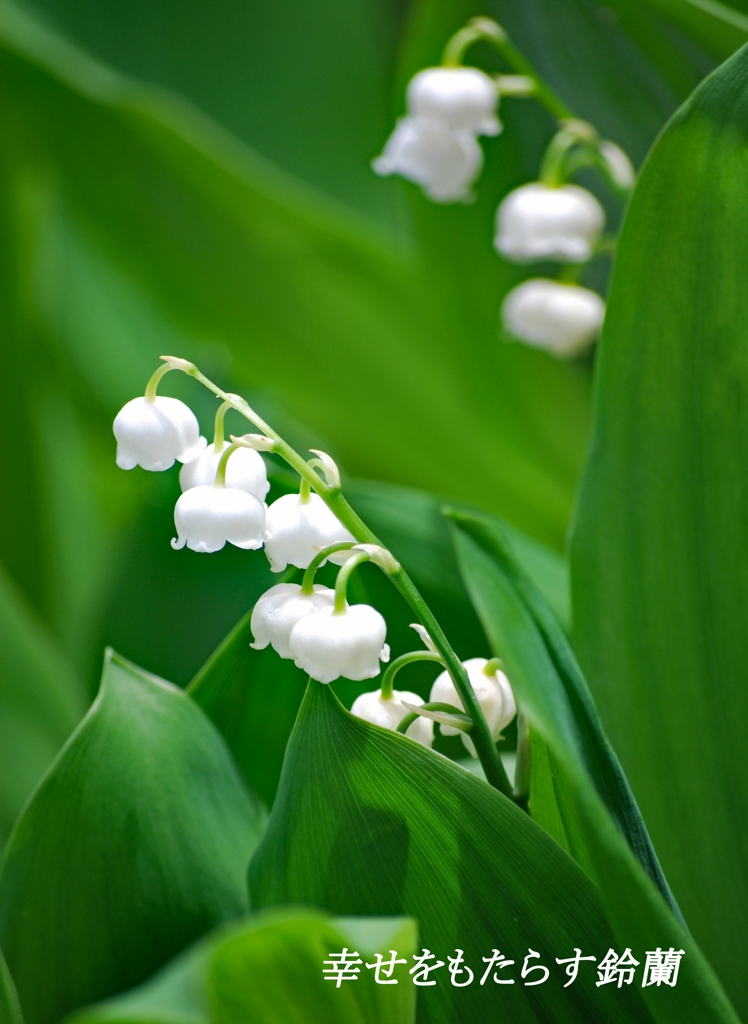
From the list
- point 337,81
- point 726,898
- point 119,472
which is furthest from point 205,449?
point 337,81

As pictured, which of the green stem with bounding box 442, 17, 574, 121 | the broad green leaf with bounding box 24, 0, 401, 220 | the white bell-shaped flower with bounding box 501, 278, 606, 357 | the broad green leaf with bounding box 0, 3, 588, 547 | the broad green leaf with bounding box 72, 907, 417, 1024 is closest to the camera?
the broad green leaf with bounding box 72, 907, 417, 1024

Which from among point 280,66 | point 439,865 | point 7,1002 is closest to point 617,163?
point 439,865

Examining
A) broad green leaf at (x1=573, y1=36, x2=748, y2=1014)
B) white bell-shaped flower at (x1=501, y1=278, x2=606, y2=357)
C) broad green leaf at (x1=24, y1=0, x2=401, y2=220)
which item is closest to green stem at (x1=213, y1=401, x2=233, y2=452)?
broad green leaf at (x1=573, y1=36, x2=748, y2=1014)

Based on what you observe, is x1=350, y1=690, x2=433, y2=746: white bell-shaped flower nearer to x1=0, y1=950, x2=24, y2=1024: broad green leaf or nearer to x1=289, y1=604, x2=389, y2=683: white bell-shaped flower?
x1=289, y1=604, x2=389, y2=683: white bell-shaped flower

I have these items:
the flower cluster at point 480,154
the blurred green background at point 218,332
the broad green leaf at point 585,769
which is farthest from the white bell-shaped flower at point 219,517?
the flower cluster at point 480,154

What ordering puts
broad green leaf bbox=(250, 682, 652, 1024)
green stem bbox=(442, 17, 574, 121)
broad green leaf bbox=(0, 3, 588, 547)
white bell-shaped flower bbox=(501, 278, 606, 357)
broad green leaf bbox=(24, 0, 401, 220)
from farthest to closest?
1. broad green leaf bbox=(24, 0, 401, 220)
2. broad green leaf bbox=(0, 3, 588, 547)
3. white bell-shaped flower bbox=(501, 278, 606, 357)
4. green stem bbox=(442, 17, 574, 121)
5. broad green leaf bbox=(250, 682, 652, 1024)

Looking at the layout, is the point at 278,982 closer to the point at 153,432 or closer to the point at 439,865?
the point at 439,865
